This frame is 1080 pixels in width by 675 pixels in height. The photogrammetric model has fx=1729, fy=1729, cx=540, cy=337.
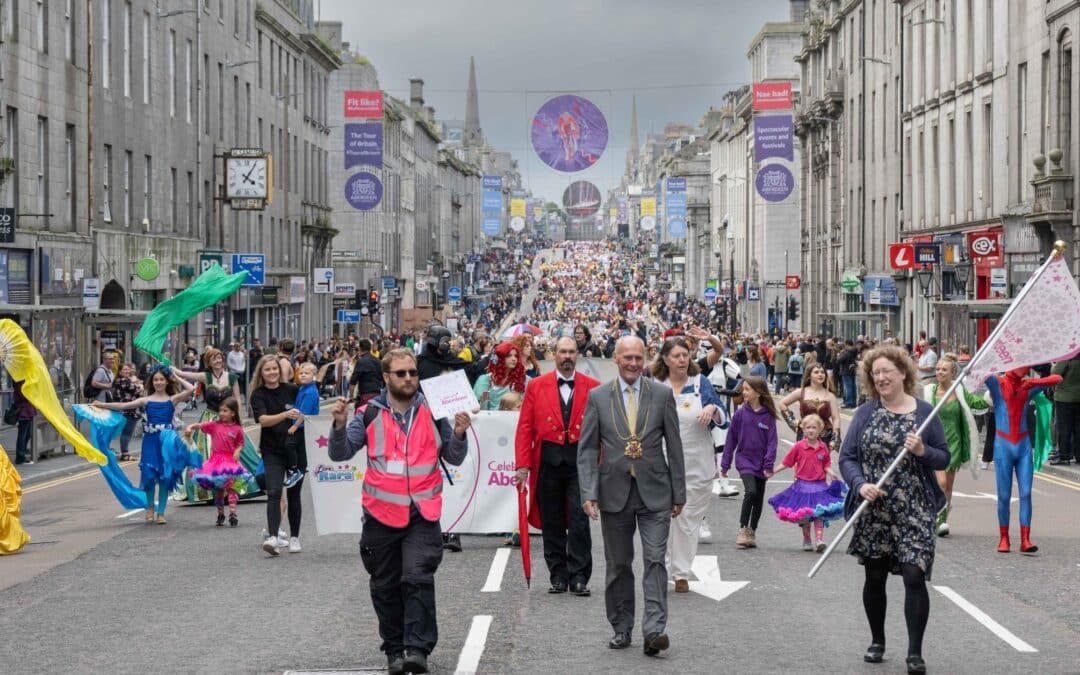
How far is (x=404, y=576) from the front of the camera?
938 cm

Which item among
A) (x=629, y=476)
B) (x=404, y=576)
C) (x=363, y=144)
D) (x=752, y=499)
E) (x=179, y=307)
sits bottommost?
(x=752, y=499)

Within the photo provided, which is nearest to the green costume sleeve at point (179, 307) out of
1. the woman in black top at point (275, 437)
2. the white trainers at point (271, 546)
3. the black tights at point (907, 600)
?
the woman in black top at point (275, 437)

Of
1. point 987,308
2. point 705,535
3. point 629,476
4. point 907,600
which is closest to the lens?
point 907,600

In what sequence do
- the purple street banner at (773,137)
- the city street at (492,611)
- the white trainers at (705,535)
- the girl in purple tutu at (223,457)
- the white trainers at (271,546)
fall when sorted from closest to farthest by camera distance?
the city street at (492,611)
the white trainers at (271,546)
the white trainers at (705,535)
the girl in purple tutu at (223,457)
the purple street banner at (773,137)

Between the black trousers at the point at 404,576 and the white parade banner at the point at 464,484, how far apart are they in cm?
560

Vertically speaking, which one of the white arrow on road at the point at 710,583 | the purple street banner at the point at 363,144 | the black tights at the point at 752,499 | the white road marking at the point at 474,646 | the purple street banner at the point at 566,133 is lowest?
the white arrow on road at the point at 710,583

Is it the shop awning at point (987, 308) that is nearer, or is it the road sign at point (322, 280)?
the shop awning at point (987, 308)

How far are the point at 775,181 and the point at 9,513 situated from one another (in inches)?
1620

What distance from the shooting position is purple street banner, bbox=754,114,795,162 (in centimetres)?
5350

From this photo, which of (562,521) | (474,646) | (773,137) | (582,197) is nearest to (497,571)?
(562,521)

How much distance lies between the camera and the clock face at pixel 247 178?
5247cm

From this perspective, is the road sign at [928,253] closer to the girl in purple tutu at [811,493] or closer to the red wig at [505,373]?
the red wig at [505,373]

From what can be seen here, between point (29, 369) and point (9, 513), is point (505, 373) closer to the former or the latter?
point (9, 513)

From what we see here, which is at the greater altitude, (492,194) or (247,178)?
(492,194)
